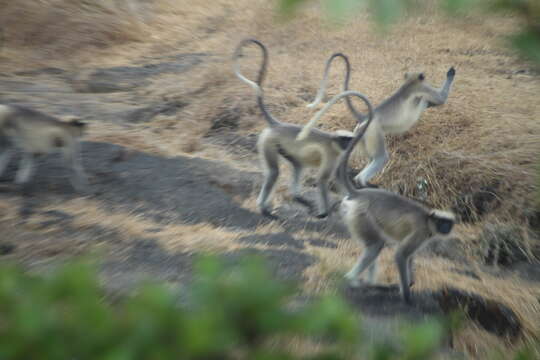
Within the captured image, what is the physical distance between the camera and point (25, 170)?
4.79m

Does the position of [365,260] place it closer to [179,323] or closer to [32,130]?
[179,323]

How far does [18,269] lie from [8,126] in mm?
4485

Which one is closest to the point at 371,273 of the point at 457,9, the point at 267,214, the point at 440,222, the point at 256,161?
the point at 440,222

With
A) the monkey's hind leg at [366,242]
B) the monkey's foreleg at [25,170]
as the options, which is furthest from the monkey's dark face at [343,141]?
the monkey's foreleg at [25,170]

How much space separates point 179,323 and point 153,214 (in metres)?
3.89

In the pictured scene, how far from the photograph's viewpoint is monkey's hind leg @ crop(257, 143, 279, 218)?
5051 mm

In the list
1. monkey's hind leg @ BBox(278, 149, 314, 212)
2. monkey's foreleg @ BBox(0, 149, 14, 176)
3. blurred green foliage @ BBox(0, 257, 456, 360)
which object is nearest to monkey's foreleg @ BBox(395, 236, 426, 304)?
monkey's hind leg @ BBox(278, 149, 314, 212)

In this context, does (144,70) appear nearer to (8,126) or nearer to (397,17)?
(8,126)

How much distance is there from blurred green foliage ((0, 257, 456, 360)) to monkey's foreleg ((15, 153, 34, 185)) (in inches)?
168

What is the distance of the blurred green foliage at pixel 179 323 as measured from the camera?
77cm

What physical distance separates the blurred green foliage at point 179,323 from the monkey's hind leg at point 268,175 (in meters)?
4.08

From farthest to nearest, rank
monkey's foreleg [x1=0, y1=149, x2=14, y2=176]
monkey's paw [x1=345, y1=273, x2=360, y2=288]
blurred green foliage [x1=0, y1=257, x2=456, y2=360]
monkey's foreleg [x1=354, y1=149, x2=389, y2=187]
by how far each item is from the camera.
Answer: monkey's foreleg [x1=354, y1=149, x2=389, y2=187] → monkey's foreleg [x1=0, y1=149, x2=14, y2=176] → monkey's paw [x1=345, y1=273, x2=360, y2=288] → blurred green foliage [x1=0, y1=257, x2=456, y2=360]

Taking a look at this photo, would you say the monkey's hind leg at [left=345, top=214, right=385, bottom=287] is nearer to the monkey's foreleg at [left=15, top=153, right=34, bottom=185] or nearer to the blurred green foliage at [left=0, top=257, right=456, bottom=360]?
the blurred green foliage at [left=0, top=257, right=456, bottom=360]

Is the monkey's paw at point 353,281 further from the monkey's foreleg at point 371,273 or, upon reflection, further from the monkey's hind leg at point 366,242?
the monkey's foreleg at point 371,273
